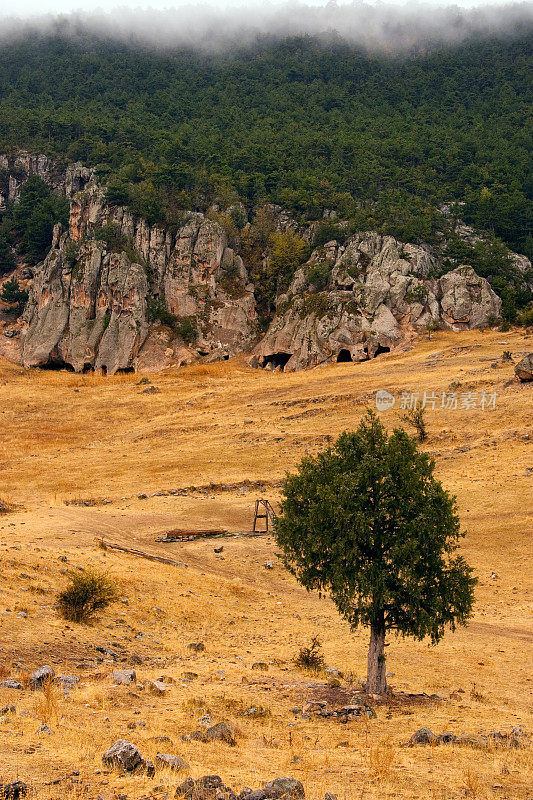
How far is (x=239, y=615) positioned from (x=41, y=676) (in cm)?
901

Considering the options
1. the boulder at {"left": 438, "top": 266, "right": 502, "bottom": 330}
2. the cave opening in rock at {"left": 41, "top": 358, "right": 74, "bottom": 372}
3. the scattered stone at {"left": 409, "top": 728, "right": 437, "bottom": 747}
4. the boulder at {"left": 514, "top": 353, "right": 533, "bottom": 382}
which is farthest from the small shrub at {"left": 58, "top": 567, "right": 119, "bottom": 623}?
the cave opening in rock at {"left": 41, "top": 358, "right": 74, "bottom": 372}

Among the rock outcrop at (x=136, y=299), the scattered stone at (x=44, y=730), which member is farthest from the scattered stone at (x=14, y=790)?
the rock outcrop at (x=136, y=299)

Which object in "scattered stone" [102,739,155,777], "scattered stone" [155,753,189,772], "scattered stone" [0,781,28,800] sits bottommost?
"scattered stone" [155,753,189,772]

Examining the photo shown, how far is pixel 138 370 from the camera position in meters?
69.8

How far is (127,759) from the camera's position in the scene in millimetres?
7832

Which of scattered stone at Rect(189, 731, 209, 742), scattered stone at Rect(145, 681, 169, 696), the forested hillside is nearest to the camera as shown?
scattered stone at Rect(189, 731, 209, 742)

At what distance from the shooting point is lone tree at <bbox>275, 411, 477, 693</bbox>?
44.2 feet

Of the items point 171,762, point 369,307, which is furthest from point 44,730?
point 369,307

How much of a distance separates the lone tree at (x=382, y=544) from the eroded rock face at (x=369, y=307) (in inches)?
2011

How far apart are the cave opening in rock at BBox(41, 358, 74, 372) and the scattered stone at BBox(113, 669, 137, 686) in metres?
64.6

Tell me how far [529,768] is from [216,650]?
27.8ft

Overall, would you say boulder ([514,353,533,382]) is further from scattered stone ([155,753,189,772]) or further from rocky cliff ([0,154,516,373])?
scattered stone ([155,753,189,772])

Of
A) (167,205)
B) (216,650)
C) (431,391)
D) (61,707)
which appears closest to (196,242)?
(167,205)

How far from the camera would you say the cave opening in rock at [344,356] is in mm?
66188
